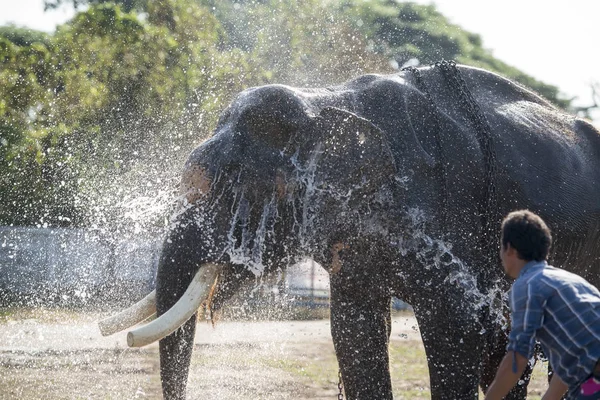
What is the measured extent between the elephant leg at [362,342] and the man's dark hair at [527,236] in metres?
1.54

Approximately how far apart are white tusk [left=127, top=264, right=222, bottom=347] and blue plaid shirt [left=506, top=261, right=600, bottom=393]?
167cm

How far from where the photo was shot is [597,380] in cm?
301

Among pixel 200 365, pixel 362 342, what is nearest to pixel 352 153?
pixel 362 342

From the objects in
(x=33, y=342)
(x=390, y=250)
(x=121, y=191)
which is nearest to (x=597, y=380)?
(x=390, y=250)

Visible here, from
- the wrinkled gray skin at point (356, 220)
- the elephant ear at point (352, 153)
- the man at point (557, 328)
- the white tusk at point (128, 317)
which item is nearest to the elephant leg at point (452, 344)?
the wrinkled gray skin at point (356, 220)

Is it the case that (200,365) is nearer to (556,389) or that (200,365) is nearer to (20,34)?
(556,389)

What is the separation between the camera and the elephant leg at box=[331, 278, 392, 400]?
4625 millimetres

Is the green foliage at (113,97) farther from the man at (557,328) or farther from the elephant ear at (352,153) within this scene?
the man at (557,328)

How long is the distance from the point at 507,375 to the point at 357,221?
1.59m

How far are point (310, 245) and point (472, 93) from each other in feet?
4.65

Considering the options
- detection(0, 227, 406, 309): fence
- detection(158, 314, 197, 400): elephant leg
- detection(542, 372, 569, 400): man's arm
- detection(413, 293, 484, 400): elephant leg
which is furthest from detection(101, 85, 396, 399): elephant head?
detection(0, 227, 406, 309): fence

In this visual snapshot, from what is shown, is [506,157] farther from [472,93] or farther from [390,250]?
[390,250]

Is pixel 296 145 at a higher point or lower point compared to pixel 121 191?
higher

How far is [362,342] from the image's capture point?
4633 mm
